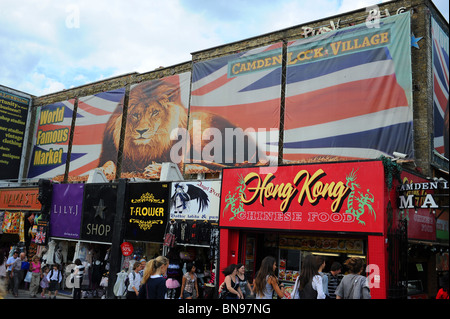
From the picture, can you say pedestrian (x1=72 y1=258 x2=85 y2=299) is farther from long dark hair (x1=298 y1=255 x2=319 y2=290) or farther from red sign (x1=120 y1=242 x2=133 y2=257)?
long dark hair (x1=298 y1=255 x2=319 y2=290)

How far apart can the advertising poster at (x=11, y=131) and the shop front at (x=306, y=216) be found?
19.7m

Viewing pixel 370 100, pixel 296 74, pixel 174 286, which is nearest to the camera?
pixel 174 286

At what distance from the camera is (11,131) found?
28375 millimetres

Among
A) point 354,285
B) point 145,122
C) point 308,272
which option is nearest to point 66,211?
point 145,122

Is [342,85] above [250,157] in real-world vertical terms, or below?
above

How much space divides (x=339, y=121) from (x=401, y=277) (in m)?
6.81

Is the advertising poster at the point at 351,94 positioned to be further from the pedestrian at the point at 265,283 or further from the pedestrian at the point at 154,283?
the pedestrian at the point at 154,283

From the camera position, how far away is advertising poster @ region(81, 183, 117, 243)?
59.3 ft

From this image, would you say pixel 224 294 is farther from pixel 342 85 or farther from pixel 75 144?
pixel 75 144

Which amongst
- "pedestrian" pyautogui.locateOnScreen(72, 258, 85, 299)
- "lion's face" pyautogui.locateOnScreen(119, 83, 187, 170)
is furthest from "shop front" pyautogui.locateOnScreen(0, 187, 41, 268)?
"pedestrian" pyautogui.locateOnScreen(72, 258, 85, 299)

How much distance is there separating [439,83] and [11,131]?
85.9 ft

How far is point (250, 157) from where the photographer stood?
18344mm

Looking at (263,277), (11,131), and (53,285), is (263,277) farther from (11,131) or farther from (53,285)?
(11,131)

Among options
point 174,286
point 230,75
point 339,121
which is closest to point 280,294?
point 174,286
